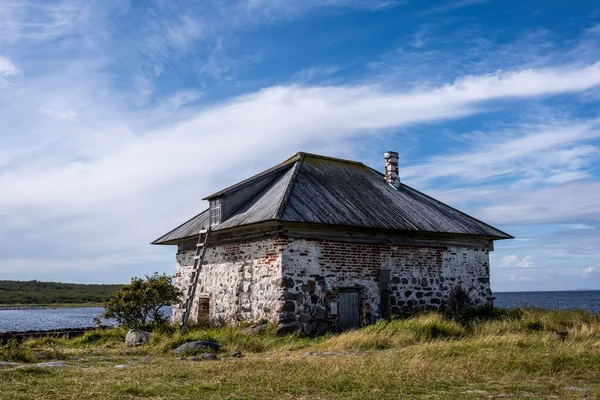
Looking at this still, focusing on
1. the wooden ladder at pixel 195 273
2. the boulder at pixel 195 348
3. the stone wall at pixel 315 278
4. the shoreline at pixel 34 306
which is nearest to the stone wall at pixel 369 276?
the stone wall at pixel 315 278

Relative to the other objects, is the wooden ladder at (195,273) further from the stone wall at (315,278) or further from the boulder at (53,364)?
the boulder at (53,364)

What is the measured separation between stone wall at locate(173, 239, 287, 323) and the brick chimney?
278 inches

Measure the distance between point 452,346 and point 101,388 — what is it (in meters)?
6.80

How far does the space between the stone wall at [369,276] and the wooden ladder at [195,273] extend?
2823 mm

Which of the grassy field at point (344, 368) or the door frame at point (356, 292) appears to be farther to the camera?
the door frame at point (356, 292)

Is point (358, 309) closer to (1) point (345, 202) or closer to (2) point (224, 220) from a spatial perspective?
(1) point (345, 202)

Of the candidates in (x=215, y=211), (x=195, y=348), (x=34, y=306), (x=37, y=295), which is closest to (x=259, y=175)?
(x=215, y=211)

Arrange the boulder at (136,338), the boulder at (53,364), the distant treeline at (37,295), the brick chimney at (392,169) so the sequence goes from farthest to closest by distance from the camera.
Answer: the distant treeline at (37,295) < the brick chimney at (392,169) < the boulder at (136,338) < the boulder at (53,364)

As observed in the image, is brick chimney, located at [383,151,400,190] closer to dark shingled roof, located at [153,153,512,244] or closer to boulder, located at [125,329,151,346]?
dark shingled roof, located at [153,153,512,244]

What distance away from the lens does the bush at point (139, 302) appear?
658 inches

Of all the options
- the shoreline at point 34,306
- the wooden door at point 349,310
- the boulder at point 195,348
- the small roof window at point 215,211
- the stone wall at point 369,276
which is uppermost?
the small roof window at point 215,211

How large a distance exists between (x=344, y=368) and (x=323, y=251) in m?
6.40

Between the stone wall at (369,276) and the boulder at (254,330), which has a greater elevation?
the stone wall at (369,276)

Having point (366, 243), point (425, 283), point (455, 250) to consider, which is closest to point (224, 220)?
point (366, 243)
